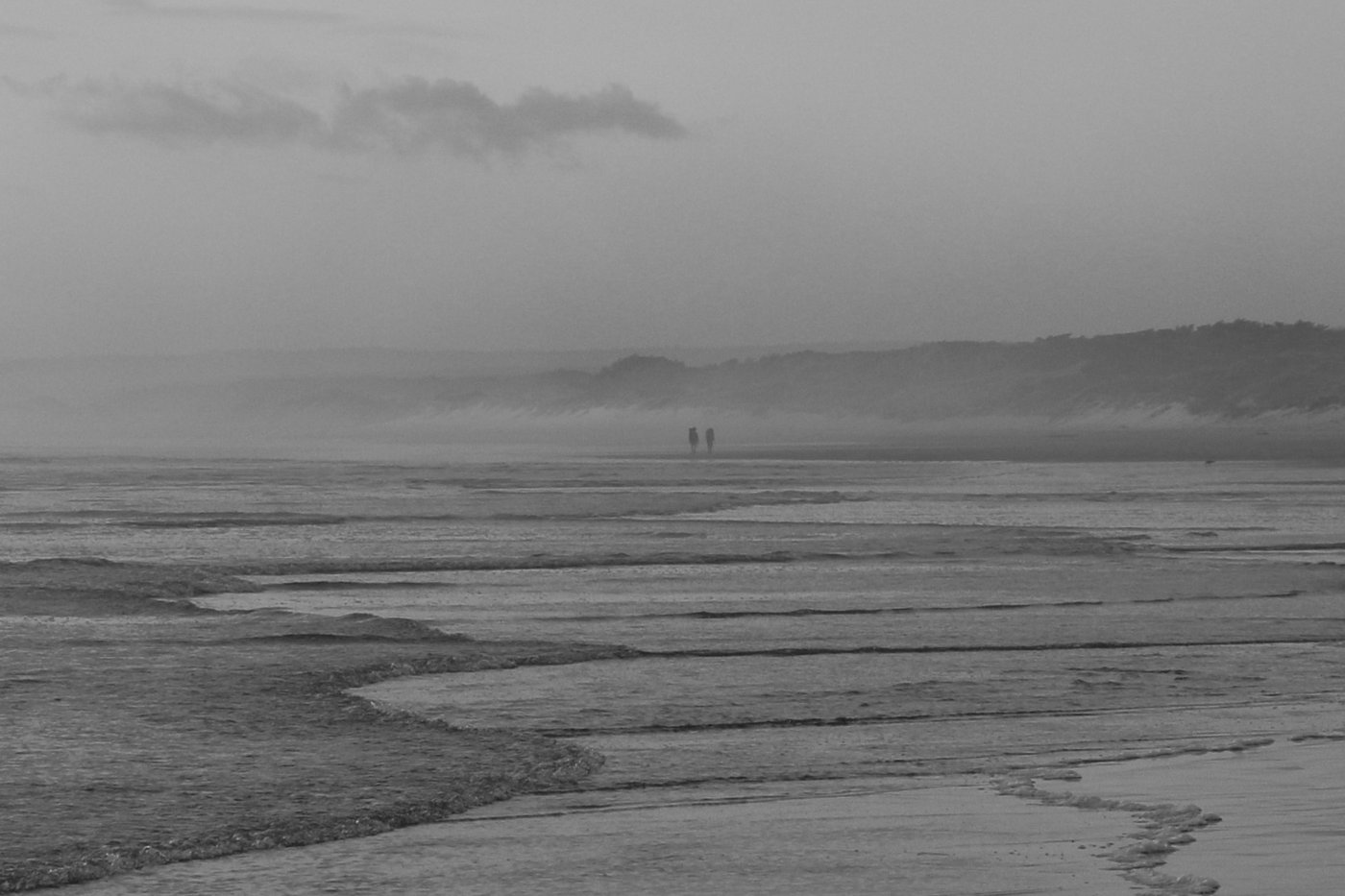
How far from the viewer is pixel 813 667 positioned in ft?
37.2

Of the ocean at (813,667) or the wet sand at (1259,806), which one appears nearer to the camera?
the wet sand at (1259,806)

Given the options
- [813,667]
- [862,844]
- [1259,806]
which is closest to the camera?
[862,844]

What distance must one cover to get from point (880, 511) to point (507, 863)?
23.4 meters

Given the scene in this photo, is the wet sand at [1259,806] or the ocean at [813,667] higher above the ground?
the ocean at [813,667]

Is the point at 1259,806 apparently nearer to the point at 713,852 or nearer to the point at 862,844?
the point at 862,844

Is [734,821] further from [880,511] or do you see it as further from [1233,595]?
[880,511]

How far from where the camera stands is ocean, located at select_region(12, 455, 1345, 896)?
21.3 ft

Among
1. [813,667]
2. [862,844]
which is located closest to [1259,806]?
[862,844]

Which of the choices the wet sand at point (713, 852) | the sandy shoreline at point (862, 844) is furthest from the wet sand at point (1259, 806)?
the wet sand at point (713, 852)

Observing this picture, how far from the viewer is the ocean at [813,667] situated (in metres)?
6.49

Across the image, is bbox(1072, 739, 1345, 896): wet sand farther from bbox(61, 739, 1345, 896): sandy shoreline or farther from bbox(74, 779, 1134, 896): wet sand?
bbox(74, 779, 1134, 896): wet sand

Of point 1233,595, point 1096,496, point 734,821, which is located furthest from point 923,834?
point 1096,496

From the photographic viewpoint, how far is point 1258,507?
30.7 meters

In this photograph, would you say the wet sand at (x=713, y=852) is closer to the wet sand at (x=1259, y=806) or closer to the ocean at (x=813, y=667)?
the ocean at (x=813, y=667)
